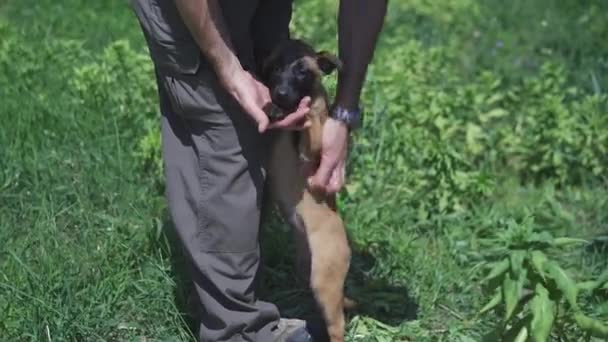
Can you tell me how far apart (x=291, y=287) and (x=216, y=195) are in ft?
3.18

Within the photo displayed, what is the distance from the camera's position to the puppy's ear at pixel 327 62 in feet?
13.0

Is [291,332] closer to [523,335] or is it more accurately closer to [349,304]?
[349,304]

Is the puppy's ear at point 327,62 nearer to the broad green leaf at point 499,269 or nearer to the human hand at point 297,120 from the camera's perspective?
the human hand at point 297,120

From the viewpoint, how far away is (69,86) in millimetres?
5711

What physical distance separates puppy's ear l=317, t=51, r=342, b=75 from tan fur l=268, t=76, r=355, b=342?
6cm

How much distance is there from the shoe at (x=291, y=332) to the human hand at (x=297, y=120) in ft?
2.48

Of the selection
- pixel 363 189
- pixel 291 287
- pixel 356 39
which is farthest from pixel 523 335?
pixel 363 189

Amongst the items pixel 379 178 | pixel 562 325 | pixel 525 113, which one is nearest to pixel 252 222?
pixel 562 325

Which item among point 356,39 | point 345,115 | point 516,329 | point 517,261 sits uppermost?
point 356,39

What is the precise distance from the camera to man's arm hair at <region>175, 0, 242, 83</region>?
3562 millimetres

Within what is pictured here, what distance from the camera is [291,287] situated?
4.73 metres

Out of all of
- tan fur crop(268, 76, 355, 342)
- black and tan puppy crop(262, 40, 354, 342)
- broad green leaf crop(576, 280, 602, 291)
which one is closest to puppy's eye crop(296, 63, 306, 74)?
black and tan puppy crop(262, 40, 354, 342)

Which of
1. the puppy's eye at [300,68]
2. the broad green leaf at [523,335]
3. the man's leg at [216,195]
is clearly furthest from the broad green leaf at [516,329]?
the puppy's eye at [300,68]

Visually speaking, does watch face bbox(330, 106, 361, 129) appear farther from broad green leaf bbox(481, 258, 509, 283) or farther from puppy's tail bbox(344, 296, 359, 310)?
broad green leaf bbox(481, 258, 509, 283)
